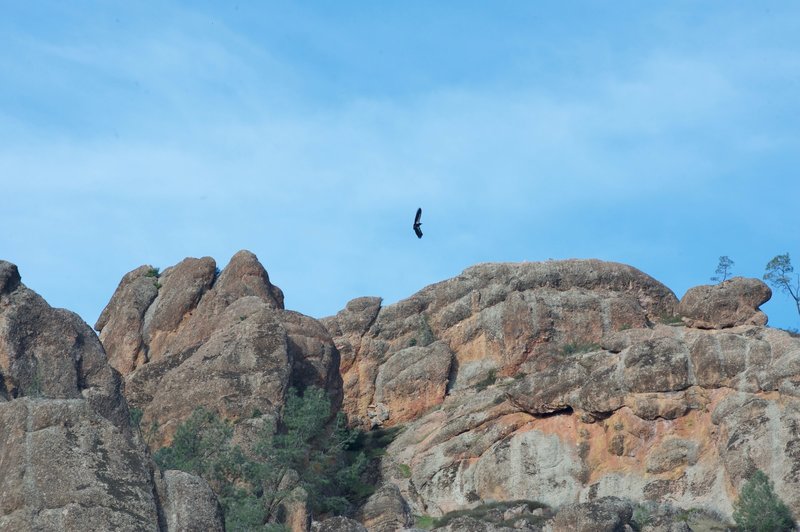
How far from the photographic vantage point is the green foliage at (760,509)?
66.5m

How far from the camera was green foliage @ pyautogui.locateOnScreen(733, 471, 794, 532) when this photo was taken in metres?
66.5

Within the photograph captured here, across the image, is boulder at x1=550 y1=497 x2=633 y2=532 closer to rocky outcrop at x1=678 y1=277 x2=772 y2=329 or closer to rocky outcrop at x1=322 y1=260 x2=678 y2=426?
rocky outcrop at x1=678 y1=277 x2=772 y2=329

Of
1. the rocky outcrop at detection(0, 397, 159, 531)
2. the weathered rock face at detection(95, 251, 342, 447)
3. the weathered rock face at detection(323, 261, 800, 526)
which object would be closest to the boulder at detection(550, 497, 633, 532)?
the weathered rock face at detection(323, 261, 800, 526)

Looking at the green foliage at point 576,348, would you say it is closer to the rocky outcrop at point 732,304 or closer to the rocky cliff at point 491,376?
the rocky cliff at point 491,376

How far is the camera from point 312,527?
70.7 metres

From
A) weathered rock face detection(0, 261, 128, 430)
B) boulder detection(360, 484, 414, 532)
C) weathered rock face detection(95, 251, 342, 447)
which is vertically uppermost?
weathered rock face detection(95, 251, 342, 447)

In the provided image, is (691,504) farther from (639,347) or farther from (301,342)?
(301,342)

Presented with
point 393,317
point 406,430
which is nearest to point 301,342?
point 406,430

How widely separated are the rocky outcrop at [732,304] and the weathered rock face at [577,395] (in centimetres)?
16

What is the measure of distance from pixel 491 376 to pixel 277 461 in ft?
77.6

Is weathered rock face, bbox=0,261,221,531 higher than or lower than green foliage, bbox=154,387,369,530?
lower

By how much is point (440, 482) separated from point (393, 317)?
23514 millimetres

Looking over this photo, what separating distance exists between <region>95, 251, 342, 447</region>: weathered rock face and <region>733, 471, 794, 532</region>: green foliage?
83.1 ft

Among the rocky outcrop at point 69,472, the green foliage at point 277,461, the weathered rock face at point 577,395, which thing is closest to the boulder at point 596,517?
the weathered rock face at point 577,395
